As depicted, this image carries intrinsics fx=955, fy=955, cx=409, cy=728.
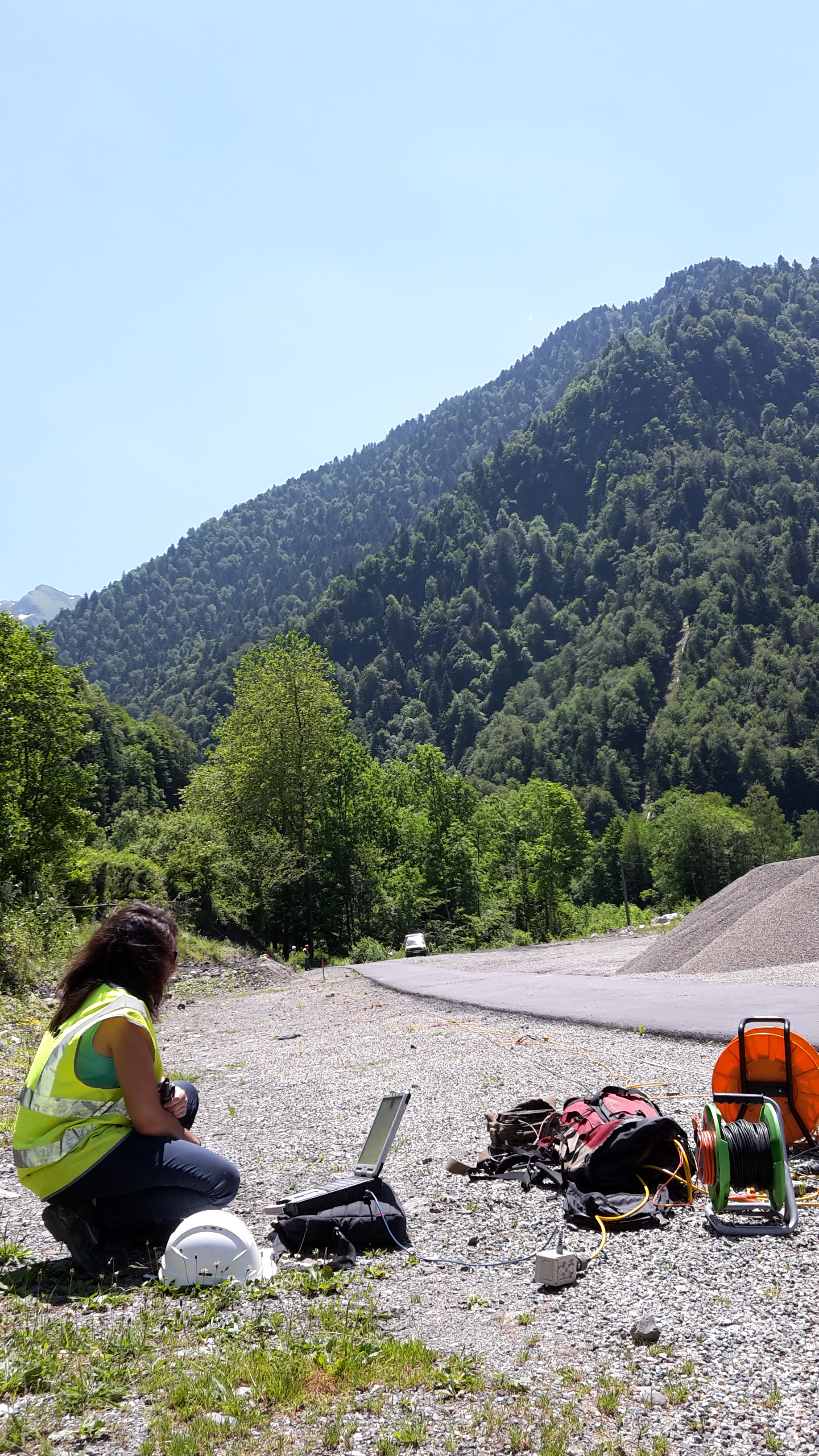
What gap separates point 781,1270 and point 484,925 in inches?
1888

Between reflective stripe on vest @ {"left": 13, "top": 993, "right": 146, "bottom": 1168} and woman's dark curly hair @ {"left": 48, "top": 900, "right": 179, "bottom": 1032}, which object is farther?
woman's dark curly hair @ {"left": 48, "top": 900, "right": 179, "bottom": 1032}

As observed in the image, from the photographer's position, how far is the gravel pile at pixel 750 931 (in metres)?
21.7

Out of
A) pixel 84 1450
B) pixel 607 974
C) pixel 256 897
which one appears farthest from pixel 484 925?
pixel 84 1450

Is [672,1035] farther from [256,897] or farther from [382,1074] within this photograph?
[256,897]

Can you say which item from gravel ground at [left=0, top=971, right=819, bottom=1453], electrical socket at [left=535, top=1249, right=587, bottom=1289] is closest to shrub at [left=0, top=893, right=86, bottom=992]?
gravel ground at [left=0, top=971, right=819, bottom=1453]

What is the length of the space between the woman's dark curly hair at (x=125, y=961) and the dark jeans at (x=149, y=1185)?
706 millimetres

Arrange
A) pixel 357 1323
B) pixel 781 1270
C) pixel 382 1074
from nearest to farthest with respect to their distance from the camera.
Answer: pixel 357 1323 < pixel 781 1270 < pixel 382 1074

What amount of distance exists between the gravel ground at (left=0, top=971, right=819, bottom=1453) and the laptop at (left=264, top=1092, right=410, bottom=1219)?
0.38 metres

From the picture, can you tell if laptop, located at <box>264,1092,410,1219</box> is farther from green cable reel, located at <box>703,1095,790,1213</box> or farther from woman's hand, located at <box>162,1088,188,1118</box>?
green cable reel, located at <box>703,1095,790,1213</box>

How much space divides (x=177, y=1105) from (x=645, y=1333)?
2611mm

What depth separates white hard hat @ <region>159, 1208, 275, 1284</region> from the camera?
4.64m

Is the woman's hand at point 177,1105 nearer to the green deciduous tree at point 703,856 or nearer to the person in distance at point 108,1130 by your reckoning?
the person in distance at point 108,1130

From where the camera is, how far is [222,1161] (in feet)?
17.1

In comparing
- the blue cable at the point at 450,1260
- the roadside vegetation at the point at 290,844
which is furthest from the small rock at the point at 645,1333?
the roadside vegetation at the point at 290,844
